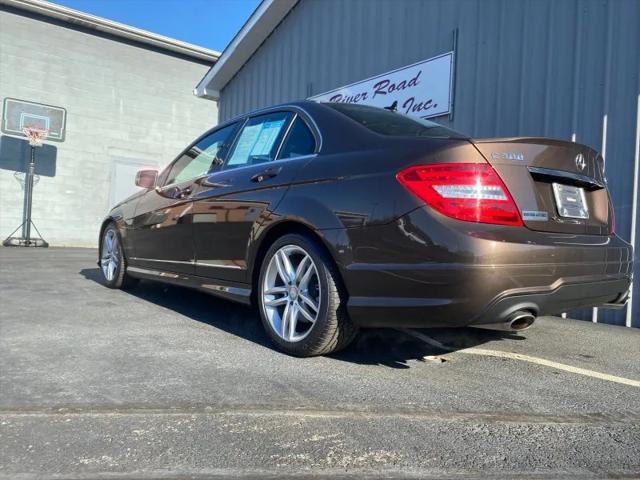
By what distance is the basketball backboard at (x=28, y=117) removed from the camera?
14.4m

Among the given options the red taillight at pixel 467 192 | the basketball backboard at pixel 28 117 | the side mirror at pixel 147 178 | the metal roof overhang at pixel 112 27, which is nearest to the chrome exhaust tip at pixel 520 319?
the red taillight at pixel 467 192

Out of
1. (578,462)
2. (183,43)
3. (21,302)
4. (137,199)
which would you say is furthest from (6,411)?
(183,43)

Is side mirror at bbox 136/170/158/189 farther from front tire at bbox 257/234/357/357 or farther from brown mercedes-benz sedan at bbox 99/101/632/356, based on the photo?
front tire at bbox 257/234/357/357

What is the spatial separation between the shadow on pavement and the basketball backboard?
1121 centimetres

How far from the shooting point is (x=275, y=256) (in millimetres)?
3414

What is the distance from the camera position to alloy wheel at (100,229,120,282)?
5711 millimetres

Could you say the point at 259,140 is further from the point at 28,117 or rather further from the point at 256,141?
the point at 28,117

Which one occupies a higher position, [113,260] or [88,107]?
[88,107]

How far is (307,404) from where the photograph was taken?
2555 millimetres

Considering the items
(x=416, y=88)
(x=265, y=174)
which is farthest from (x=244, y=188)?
(x=416, y=88)

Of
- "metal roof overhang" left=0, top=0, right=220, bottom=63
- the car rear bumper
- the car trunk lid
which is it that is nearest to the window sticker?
the car rear bumper

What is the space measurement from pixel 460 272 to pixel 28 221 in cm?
1489

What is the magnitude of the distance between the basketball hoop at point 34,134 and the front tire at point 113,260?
1002 centimetres

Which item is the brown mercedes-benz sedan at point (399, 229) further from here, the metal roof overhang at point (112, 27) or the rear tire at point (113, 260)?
the metal roof overhang at point (112, 27)
